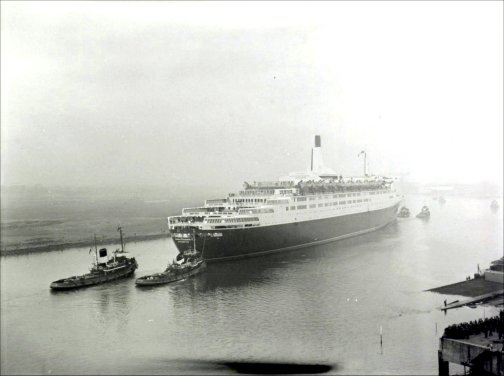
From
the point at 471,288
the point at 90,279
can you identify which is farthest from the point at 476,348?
the point at 90,279

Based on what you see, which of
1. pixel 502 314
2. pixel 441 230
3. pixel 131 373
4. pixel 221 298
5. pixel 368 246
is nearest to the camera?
pixel 131 373

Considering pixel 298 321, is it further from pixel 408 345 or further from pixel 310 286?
pixel 310 286

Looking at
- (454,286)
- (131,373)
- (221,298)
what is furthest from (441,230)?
(131,373)

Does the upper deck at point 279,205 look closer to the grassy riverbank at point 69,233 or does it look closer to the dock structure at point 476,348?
the grassy riverbank at point 69,233

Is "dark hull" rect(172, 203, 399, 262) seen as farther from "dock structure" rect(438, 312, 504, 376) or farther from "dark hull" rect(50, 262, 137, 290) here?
"dock structure" rect(438, 312, 504, 376)

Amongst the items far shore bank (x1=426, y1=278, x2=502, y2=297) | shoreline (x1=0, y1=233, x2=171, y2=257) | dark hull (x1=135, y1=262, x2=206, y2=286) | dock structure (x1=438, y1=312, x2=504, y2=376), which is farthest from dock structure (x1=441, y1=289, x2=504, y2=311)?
shoreline (x1=0, y1=233, x2=171, y2=257)

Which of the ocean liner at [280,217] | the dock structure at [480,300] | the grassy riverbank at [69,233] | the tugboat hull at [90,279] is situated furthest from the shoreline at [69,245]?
the dock structure at [480,300]
